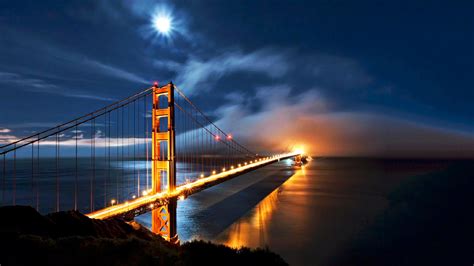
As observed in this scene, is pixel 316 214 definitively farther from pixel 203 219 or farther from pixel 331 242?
pixel 203 219

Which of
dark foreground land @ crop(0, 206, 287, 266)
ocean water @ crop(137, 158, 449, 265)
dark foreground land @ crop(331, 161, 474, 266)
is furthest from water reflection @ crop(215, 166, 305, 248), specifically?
dark foreground land @ crop(0, 206, 287, 266)

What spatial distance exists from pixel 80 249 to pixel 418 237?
30560 mm

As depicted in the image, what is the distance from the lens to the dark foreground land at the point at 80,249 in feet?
28.7

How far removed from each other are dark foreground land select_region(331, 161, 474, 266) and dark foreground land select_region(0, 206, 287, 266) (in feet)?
47.0

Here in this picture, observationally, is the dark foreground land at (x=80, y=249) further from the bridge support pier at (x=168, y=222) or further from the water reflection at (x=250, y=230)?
the water reflection at (x=250, y=230)

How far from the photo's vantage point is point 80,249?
940 centimetres

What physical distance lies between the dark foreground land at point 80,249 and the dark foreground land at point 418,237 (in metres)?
14.3

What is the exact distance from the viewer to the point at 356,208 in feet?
138

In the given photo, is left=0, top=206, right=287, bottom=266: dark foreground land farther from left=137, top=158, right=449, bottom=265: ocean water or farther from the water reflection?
the water reflection

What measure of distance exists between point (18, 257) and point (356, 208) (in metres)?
43.4

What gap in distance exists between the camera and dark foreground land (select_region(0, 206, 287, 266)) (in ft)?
28.7

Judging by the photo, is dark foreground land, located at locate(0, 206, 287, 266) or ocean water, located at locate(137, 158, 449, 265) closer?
dark foreground land, located at locate(0, 206, 287, 266)

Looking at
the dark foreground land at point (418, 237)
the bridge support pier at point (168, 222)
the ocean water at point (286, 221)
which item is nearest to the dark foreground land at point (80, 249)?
the bridge support pier at point (168, 222)

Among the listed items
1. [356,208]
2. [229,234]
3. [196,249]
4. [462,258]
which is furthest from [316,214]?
[196,249]
